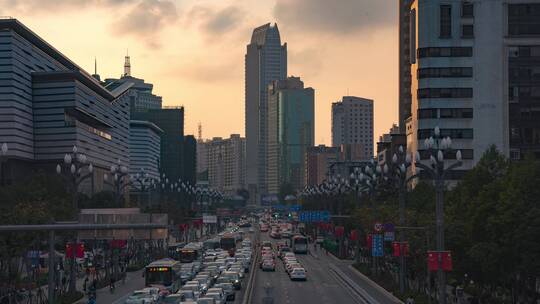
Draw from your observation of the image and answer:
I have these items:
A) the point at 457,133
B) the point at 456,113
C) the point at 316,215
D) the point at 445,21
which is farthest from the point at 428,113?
the point at 316,215

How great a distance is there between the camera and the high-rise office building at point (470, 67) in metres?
138

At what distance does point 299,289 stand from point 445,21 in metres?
72.6

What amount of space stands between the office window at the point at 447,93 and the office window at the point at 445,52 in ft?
16.9

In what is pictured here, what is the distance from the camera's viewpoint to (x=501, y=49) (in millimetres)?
138500

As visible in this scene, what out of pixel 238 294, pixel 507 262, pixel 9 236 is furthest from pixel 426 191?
pixel 9 236

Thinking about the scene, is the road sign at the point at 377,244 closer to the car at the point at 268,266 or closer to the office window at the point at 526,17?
the car at the point at 268,266

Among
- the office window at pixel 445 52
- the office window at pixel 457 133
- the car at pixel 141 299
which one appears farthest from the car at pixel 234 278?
the office window at pixel 445 52

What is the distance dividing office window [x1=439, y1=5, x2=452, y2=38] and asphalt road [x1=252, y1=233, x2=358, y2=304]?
163 ft

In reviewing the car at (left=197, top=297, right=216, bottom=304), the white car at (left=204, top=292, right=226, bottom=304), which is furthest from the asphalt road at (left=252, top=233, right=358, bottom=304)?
the car at (left=197, top=297, right=216, bottom=304)

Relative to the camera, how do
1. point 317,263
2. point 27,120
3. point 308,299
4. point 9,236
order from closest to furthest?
point 9,236 < point 308,299 < point 317,263 < point 27,120

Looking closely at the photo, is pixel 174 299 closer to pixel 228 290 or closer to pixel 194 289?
pixel 194 289

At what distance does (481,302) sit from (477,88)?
78389 millimetres

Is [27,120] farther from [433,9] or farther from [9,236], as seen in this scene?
[9,236]

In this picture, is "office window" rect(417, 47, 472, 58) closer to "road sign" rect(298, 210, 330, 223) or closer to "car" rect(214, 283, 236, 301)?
"road sign" rect(298, 210, 330, 223)
